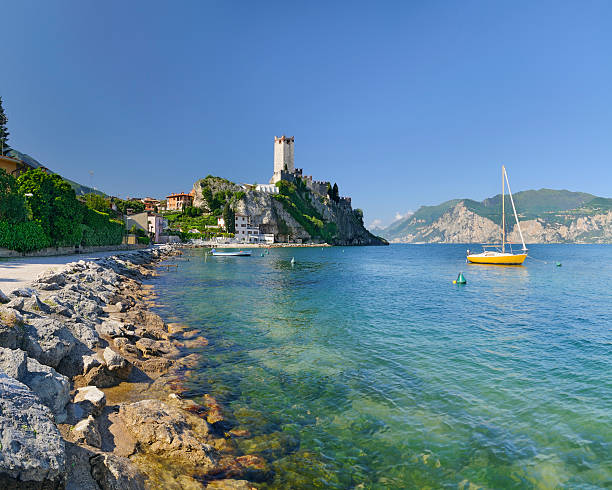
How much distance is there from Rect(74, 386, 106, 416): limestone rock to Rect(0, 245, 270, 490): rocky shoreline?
19 mm

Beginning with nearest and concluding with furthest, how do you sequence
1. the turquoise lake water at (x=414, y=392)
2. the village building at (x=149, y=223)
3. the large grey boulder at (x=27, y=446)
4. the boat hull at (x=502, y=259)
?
the large grey boulder at (x=27, y=446) → the turquoise lake water at (x=414, y=392) → the boat hull at (x=502, y=259) → the village building at (x=149, y=223)

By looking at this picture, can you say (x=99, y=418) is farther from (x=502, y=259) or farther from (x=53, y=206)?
(x=502, y=259)

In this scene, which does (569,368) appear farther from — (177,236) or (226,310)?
(177,236)

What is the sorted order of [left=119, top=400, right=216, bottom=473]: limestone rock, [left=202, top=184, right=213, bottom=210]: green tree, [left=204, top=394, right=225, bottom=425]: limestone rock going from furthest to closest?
[left=202, top=184, right=213, bottom=210]: green tree, [left=204, top=394, right=225, bottom=425]: limestone rock, [left=119, top=400, right=216, bottom=473]: limestone rock

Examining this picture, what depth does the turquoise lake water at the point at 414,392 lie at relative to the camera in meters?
7.12

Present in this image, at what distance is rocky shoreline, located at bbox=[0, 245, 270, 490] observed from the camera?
409 centimetres

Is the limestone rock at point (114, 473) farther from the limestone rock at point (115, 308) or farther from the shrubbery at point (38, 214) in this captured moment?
the shrubbery at point (38, 214)

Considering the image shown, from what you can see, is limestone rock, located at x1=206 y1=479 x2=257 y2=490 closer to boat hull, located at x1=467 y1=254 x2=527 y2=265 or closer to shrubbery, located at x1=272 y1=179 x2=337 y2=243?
boat hull, located at x1=467 y1=254 x2=527 y2=265

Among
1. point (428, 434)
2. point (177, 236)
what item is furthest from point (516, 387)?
point (177, 236)

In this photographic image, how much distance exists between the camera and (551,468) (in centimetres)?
719

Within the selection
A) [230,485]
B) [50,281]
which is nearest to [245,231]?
[50,281]

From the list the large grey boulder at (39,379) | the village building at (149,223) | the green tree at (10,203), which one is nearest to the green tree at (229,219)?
the village building at (149,223)

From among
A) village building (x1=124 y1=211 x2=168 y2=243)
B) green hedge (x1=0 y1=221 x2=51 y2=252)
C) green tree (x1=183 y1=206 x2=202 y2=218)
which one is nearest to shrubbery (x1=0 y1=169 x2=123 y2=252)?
green hedge (x1=0 y1=221 x2=51 y2=252)

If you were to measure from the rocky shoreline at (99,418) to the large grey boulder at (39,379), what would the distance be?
16 millimetres
